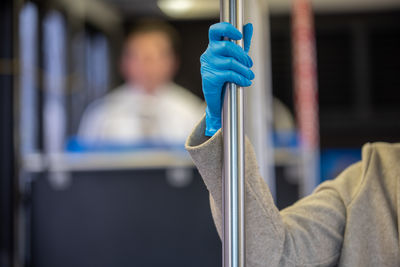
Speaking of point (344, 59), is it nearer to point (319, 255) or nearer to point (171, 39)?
point (171, 39)

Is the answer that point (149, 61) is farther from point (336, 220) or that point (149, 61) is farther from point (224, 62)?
point (224, 62)

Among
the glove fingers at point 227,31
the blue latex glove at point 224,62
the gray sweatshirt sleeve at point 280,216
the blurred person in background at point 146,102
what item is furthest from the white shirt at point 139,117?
the glove fingers at point 227,31

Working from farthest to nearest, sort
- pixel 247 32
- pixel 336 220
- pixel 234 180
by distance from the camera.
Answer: pixel 336 220
pixel 247 32
pixel 234 180

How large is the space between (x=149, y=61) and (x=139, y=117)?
1.89ft

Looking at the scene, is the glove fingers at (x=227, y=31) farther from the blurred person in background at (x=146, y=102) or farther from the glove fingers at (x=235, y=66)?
the blurred person in background at (x=146, y=102)

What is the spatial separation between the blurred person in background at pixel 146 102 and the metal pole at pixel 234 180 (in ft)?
10.7

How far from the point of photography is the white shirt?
4.13 metres

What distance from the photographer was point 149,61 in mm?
4555

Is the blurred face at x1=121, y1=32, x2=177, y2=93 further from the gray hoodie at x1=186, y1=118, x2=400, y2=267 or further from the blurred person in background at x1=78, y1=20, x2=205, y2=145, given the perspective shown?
the gray hoodie at x1=186, y1=118, x2=400, y2=267

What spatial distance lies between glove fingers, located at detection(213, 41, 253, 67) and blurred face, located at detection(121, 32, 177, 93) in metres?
3.91

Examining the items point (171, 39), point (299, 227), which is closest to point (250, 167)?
point (299, 227)

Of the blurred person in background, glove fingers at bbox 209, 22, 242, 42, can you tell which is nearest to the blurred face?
the blurred person in background

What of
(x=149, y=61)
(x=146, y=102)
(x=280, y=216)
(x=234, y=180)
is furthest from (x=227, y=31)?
(x=149, y=61)

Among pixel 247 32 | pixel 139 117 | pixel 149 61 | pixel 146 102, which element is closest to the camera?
pixel 247 32
